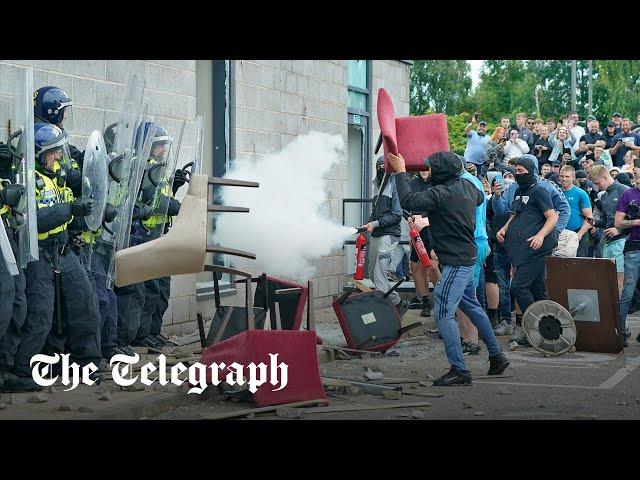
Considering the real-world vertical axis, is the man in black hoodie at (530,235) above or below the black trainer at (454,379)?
above

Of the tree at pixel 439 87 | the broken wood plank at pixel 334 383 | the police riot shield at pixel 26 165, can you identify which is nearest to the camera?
the police riot shield at pixel 26 165

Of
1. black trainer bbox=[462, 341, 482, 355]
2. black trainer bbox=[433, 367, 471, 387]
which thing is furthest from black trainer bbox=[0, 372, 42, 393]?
black trainer bbox=[462, 341, 482, 355]

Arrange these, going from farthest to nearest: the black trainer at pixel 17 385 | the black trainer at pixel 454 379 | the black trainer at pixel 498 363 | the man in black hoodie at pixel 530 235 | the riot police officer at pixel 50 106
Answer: the man in black hoodie at pixel 530 235, the black trainer at pixel 498 363, the black trainer at pixel 454 379, the riot police officer at pixel 50 106, the black trainer at pixel 17 385

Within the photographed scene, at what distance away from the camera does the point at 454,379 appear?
929 cm

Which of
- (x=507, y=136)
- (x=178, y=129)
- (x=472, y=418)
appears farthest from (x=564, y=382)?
(x=507, y=136)

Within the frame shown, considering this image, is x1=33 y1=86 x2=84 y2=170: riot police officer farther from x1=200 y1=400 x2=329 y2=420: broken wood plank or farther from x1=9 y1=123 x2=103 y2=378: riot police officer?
x1=200 y1=400 x2=329 y2=420: broken wood plank

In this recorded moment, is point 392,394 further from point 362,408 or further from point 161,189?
point 161,189

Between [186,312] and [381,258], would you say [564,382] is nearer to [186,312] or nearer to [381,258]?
[381,258]

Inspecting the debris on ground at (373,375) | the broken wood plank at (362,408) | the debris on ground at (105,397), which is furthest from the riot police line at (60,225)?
the debris on ground at (373,375)

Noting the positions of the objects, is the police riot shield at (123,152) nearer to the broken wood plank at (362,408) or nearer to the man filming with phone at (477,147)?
the broken wood plank at (362,408)

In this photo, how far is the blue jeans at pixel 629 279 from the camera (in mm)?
11906

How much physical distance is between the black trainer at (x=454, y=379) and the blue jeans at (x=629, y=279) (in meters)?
3.19
